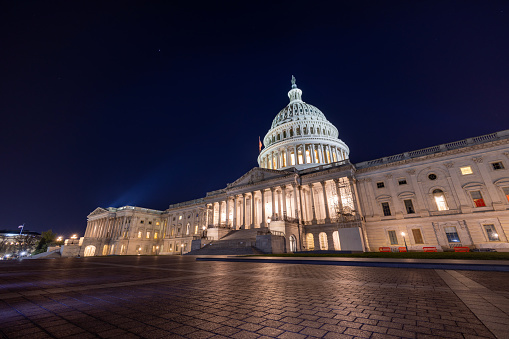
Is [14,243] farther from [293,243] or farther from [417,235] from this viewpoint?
[417,235]

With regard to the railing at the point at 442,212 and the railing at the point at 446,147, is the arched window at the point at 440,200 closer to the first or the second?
the railing at the point at 442,212

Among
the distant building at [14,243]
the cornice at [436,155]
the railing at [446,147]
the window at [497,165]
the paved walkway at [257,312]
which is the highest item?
the railing at [446,147]

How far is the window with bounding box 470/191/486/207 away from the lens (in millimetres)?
30436

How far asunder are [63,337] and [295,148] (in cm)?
5956

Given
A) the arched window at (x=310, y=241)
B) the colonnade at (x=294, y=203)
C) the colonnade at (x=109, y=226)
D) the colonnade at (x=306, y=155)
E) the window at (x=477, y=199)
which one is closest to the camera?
the window at (x=477, y=199)

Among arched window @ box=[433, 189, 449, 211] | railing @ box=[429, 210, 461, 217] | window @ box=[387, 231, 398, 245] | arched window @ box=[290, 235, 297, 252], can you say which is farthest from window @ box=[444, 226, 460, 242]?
arched window @ box=[290, 235, 297, 252]

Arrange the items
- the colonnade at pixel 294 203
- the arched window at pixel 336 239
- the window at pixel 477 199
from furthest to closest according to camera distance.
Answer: the colonnade at pixel 294 203 < the arched window at pixel 336 239 < the window at pixel 477 199

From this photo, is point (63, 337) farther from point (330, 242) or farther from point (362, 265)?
point (330, 242)

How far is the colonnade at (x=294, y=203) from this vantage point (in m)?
39.3

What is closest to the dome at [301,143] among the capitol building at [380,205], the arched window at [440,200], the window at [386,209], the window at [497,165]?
the capitol building at [380,205]

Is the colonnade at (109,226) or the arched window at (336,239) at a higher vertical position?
the colonnade at (109,226)

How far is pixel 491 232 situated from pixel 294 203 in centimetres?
2725

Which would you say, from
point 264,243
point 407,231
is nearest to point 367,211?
point 407,231

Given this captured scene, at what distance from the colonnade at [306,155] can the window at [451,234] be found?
30.2 meters
